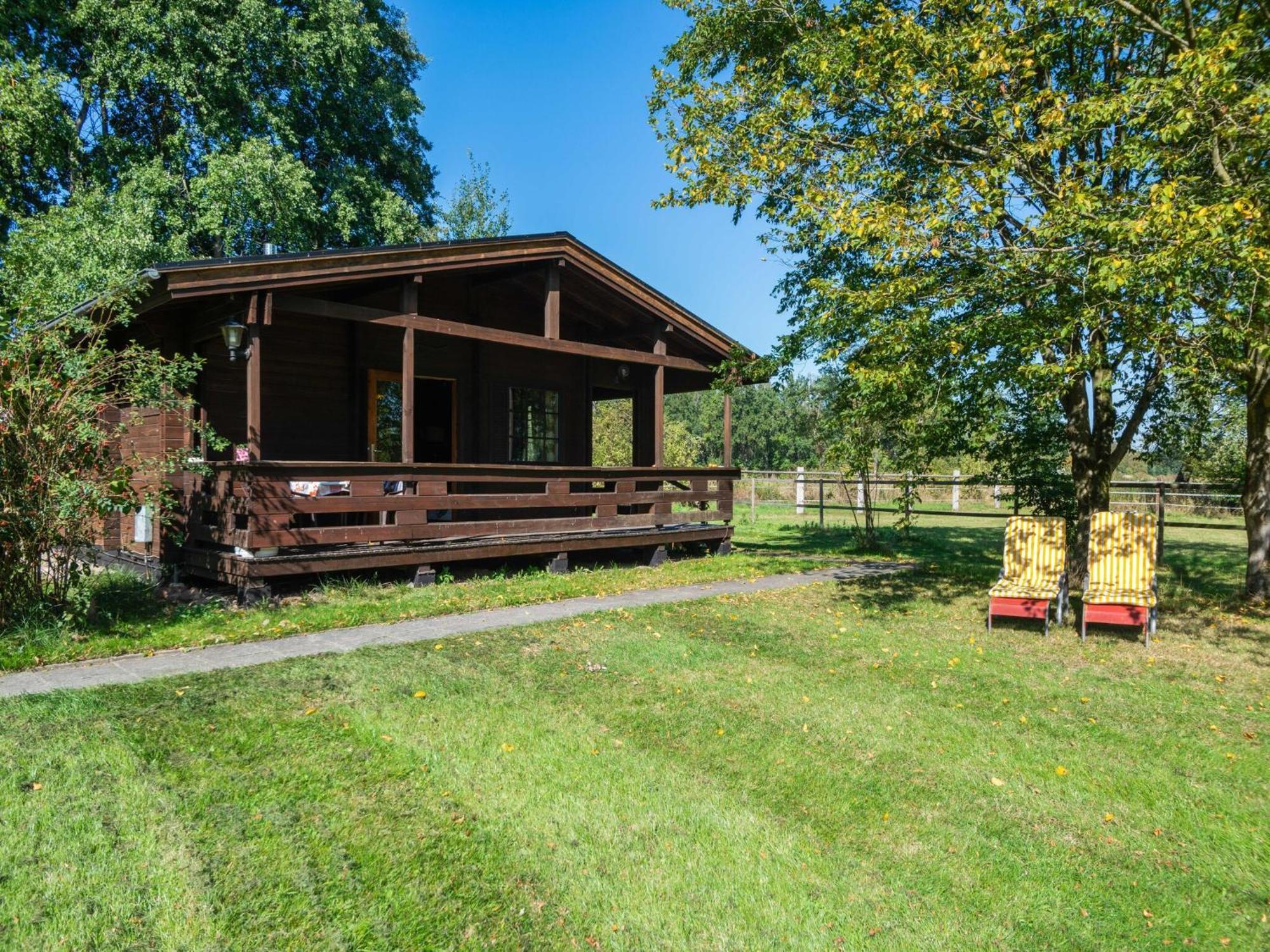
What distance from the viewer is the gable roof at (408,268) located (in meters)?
7.28

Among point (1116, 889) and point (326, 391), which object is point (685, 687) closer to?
point (1116, 889)

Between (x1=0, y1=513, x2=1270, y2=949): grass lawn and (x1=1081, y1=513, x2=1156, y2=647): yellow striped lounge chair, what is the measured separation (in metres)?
1.12

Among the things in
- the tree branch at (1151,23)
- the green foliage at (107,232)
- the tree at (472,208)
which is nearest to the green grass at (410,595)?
the tree branch at (1151,23)

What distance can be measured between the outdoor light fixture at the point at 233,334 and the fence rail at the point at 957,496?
6.80 metres

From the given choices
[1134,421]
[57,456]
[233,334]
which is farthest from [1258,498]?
[57,456]

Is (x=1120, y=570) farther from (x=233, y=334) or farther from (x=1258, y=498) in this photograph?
(x=233, y=334)

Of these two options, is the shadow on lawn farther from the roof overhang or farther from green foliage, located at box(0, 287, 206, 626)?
green foliage, located at box(0, 287, 206, 626)

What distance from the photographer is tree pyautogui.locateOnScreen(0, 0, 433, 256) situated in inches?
664

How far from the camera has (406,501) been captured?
8.73 metres

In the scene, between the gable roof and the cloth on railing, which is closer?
the gable roof

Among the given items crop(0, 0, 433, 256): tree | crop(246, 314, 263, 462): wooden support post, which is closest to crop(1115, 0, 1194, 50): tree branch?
crop(246, 314, 263, 462): wooden support post

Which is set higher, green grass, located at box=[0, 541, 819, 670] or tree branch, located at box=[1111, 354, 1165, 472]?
tree branch, located at box=[1111, 354, 1165, 472]

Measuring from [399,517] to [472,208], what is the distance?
91.4 feet

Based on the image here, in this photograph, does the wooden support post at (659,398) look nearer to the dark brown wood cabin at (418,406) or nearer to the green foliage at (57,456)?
the dark brown wood cabin at (418,406)
